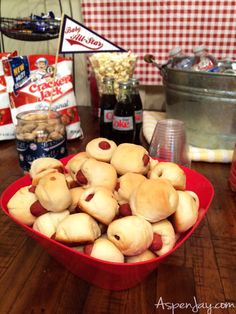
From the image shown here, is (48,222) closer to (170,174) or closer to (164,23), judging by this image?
(170,174)

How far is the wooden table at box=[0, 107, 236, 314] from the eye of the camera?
0.41m

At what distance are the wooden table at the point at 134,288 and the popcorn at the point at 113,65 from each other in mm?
686

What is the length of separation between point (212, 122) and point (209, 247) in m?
0.44

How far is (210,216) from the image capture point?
24.5 inches

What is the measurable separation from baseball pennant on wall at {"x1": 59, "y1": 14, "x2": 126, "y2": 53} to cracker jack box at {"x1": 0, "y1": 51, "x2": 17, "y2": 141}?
0.99 ft

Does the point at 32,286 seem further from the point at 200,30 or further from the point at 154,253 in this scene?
the point at 200,30

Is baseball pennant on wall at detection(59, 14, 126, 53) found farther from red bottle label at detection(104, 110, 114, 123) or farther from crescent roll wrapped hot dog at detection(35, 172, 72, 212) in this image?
crescent roll wrapped hot dog at detection(35, 172, 72, 212)

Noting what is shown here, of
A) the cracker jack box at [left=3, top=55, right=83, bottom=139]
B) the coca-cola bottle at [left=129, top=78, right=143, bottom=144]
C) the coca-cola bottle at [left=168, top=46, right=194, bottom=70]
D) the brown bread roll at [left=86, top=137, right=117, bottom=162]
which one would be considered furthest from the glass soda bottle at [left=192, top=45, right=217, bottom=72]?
the brown bread roll at [left=86, top=137, right=117, bottom=162]

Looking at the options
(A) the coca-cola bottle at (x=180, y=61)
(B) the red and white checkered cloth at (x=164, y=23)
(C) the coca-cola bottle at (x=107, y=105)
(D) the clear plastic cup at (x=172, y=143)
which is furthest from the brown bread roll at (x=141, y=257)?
(B) the red and white checkered cloth at (x=164, y=23)

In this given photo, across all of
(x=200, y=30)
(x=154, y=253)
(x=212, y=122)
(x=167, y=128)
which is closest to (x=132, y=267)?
(x=154, y=253)

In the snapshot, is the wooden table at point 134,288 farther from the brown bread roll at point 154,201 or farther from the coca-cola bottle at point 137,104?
the coca-cola bottle at point 137,104

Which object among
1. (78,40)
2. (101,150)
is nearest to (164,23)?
(78,40)

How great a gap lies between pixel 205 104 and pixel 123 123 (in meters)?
0.24

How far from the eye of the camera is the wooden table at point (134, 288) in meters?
0.41
